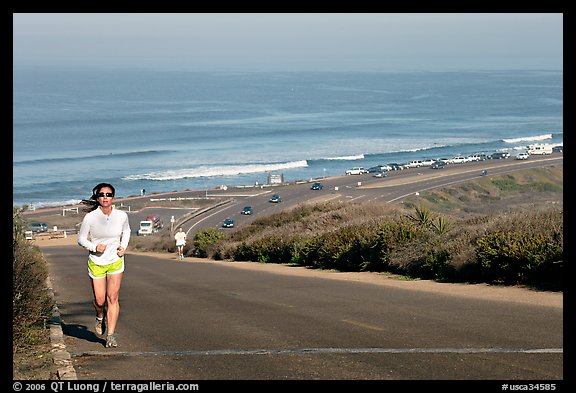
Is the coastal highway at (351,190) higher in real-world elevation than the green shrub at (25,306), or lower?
higher

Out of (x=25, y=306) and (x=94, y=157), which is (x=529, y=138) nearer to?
(x=94, y=157)

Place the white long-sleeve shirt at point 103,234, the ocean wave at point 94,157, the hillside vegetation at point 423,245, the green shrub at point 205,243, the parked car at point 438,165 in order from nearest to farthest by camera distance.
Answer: the white long-sleeve shirt at point 103,234, the hillside vegetation at point 423,245, the green shrub at point 205,243, the parked car at point 438,165, the ocean wave at point 94,157

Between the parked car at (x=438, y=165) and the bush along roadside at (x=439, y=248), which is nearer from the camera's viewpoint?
the bush along roadside at (x=439, y=248)

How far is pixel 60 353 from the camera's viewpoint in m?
8.91

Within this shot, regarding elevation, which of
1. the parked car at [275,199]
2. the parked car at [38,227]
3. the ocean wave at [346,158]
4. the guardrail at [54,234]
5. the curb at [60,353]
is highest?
the ocean wave at [346,158]

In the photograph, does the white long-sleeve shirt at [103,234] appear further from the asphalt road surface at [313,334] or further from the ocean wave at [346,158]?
the ocean wave at [346,158]

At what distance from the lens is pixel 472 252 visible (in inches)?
636

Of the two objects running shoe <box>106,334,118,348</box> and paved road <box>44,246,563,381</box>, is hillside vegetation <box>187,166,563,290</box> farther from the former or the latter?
running shoe <box>106,334,118,348</box>

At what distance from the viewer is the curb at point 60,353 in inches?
311

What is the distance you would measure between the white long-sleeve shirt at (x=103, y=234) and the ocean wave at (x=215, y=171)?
8442cm

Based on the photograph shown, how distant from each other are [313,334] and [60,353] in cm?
281

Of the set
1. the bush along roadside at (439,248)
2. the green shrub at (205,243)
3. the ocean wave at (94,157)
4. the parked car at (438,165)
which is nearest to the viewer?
the bush along roadside at (439,248)

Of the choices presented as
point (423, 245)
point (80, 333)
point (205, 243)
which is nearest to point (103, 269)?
point (80, 333)

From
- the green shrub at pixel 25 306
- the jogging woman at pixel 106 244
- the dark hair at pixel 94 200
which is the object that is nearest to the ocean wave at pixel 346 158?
the green shrub at pixel 25 306
